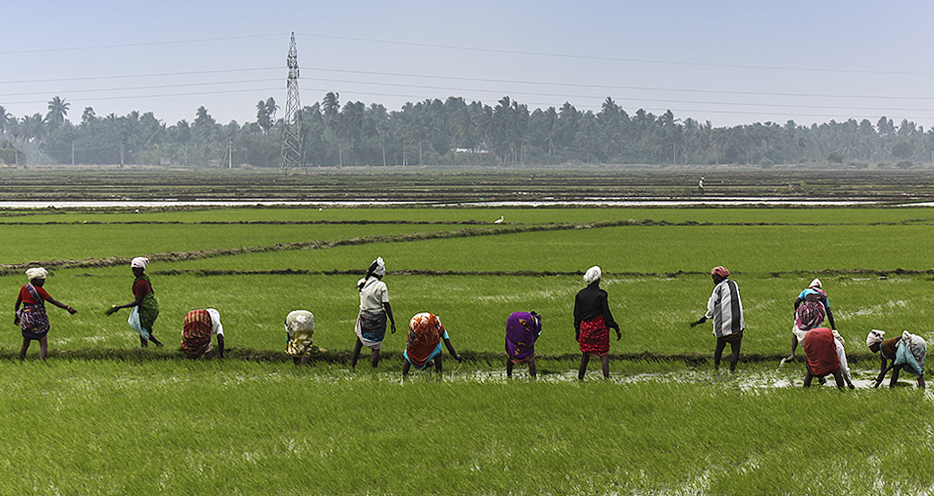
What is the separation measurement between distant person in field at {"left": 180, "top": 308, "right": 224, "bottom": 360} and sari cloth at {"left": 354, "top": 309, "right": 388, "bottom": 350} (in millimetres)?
1841

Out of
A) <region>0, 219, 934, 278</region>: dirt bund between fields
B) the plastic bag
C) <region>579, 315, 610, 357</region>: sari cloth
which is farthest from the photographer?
<region>0, 219, 934, 278</region>: dirt bund between fields

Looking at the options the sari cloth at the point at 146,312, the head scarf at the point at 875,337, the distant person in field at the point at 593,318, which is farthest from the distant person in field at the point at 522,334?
the sari cloth at the point at 146,312

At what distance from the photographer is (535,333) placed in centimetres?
908

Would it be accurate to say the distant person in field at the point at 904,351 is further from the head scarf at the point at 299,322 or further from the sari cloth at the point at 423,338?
the head scarf at the point at 299,322

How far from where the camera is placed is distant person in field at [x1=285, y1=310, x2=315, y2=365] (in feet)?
32.7

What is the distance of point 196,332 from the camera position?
33.4 feet

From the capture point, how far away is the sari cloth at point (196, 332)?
10.1 m

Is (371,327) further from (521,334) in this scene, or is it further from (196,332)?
(196,332)

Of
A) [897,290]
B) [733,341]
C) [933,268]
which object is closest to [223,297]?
[733,341]

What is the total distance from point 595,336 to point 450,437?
93.0 inches

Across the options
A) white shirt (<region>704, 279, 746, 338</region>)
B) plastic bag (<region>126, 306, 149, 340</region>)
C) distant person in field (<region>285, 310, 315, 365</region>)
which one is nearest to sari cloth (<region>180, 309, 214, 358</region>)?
plastic bag (<region>126, 306, 149, 340</region>)

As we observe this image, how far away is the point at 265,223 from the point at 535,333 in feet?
81.6

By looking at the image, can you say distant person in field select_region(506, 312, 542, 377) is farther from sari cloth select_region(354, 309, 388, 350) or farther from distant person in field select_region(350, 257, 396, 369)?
sari cloth select_region(354, 309, 388, 350)

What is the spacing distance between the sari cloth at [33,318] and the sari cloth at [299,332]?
126 inches
